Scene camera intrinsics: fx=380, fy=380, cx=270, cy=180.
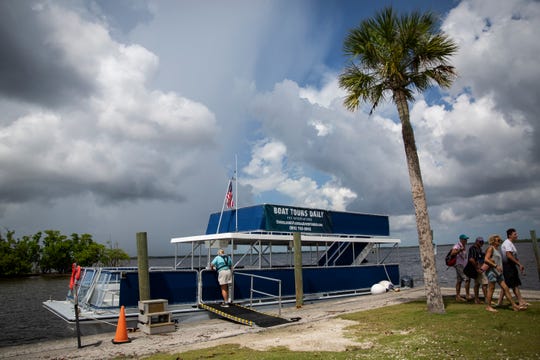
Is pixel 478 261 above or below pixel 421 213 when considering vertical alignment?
below

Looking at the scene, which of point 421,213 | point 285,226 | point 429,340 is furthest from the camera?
point 285,226

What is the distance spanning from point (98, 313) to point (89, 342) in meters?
2.39

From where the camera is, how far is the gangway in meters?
11.5

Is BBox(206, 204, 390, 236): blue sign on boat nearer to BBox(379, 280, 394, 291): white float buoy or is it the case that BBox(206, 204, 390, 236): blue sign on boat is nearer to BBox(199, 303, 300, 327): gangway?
BBox(379, 280, 394, 291): white float buoy

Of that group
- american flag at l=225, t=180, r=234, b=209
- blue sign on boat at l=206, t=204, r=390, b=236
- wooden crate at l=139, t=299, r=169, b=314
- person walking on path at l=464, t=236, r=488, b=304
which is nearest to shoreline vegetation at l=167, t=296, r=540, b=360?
person walking on path at l=464, t=236, r=488, b=304

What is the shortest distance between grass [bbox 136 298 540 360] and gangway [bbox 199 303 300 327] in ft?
8.22

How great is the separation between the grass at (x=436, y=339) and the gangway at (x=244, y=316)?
250 centimetres

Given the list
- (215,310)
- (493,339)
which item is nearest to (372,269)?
(215,310)

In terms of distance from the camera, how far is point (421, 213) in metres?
11.3

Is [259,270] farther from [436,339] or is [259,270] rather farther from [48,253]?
[48,253]

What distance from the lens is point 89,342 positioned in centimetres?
1038

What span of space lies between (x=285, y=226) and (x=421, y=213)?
7.44 meters

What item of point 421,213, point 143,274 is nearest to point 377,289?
point 421,213

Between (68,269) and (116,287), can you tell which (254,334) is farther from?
(68,269)
